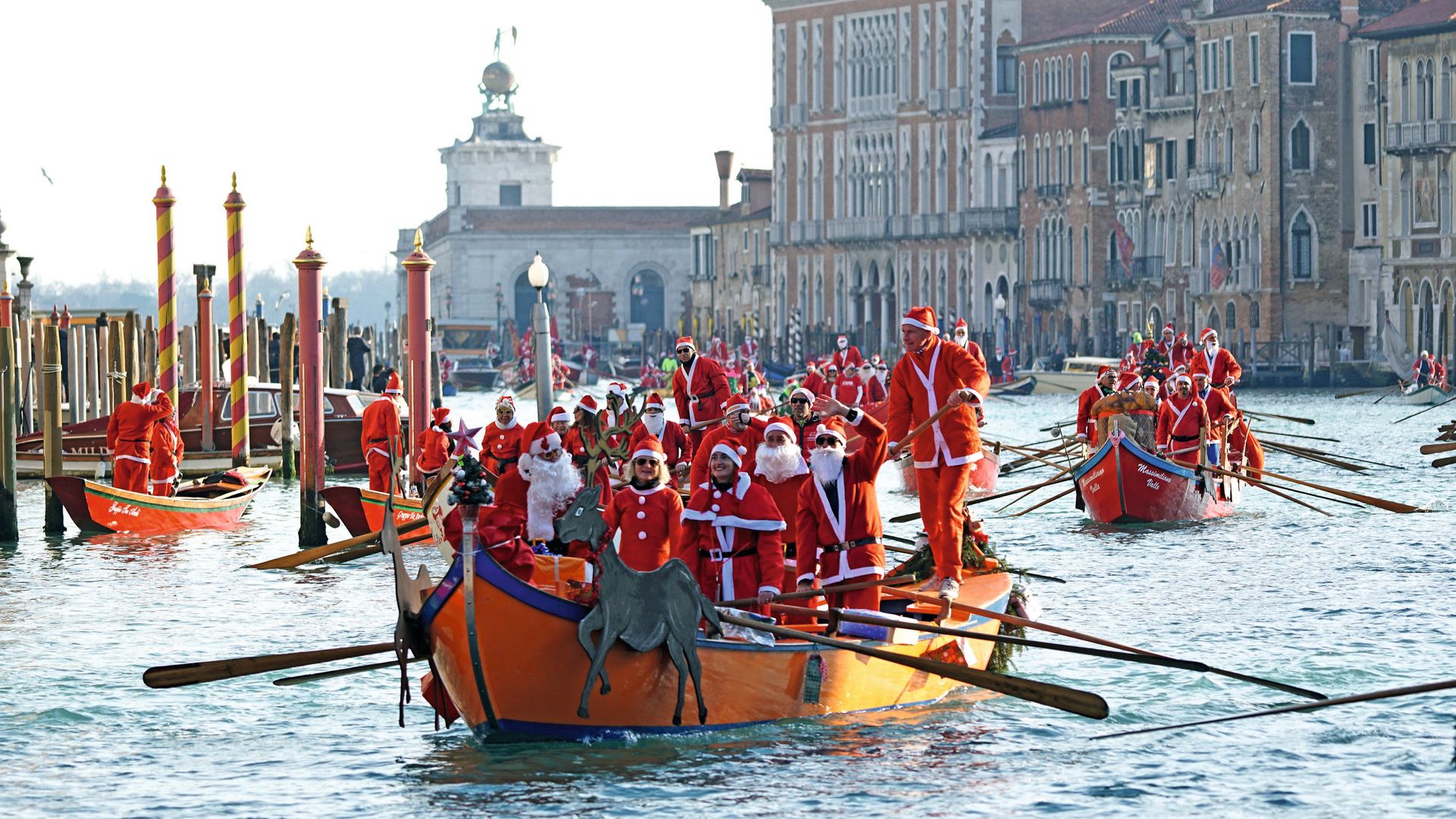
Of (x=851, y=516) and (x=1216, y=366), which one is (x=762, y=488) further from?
(x=1216, y=366)

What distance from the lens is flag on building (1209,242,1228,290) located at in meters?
69.4

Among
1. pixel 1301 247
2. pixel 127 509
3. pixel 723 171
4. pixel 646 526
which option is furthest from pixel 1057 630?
pixel 723 171

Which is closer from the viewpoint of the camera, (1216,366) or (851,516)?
(851,516)

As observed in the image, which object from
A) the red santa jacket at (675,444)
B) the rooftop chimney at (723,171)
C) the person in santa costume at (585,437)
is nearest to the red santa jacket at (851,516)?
the person in santa costume at (585,437)

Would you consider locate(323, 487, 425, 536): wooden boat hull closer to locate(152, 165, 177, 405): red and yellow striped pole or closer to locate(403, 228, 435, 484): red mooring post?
locate(403, 228, 435, 484): red mooring post

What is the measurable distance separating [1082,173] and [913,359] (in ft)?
210

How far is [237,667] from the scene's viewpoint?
13086 mm

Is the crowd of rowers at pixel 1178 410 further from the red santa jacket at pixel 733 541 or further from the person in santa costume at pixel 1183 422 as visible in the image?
the red santa jacket at pixel 733 541

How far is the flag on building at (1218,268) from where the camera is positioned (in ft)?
228

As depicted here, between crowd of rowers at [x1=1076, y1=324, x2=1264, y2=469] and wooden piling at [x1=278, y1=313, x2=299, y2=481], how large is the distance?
359 inches

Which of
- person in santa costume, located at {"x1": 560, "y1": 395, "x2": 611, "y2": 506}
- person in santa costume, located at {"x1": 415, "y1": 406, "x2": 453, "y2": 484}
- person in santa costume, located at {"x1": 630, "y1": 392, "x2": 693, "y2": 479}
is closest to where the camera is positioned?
person in santa costume, located at {"x1": 560, "y1": 395, "x2": 611, "y2": 506}

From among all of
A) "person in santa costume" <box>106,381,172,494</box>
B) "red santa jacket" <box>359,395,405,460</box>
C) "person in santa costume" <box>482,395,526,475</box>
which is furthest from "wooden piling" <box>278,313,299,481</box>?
"person in santa costume" <box>482,395,526,475</box>

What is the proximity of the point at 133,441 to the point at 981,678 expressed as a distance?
1392 centimetres

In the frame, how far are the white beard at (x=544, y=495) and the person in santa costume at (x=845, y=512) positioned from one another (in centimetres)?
239
